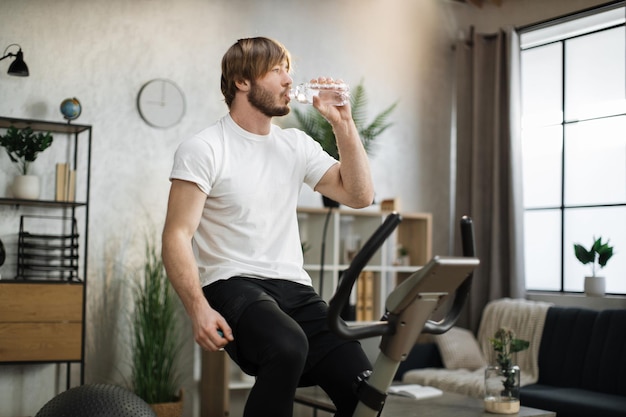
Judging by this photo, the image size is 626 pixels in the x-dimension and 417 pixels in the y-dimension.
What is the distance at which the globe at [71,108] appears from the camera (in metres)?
4.90

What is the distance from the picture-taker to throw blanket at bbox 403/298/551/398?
17.2 feet

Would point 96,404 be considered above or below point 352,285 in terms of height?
below

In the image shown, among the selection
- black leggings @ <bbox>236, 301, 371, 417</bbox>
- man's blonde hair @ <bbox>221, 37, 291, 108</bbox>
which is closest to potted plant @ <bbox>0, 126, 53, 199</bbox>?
man's blonde hair @ <bbox>221, 37, 291, 108</bbox>

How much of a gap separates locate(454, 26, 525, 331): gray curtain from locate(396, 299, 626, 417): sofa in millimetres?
383

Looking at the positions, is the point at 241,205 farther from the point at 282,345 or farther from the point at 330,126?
the point at 330,126

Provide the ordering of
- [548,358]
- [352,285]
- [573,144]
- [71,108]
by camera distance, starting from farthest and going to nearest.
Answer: [573,144]
[548,358]
[71,108]
[352,285]

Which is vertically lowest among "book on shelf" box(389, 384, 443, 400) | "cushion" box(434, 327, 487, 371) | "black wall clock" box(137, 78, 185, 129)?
"book on shelf" box(389, 384, 443, 400)

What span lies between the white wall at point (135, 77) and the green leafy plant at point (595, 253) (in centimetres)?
150

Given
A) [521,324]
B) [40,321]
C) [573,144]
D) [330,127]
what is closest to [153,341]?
[40,321]

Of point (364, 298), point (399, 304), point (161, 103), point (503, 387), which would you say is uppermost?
point (161, 103)

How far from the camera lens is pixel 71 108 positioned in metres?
4.91

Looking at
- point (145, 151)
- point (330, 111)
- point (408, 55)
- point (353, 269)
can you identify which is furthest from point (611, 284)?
point (353, 269)

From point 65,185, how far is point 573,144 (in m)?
3.56

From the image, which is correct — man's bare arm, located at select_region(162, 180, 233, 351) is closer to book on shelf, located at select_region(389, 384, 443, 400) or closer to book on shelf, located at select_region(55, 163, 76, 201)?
book on shelf, located at select_region(389, 384, 443, 400)
